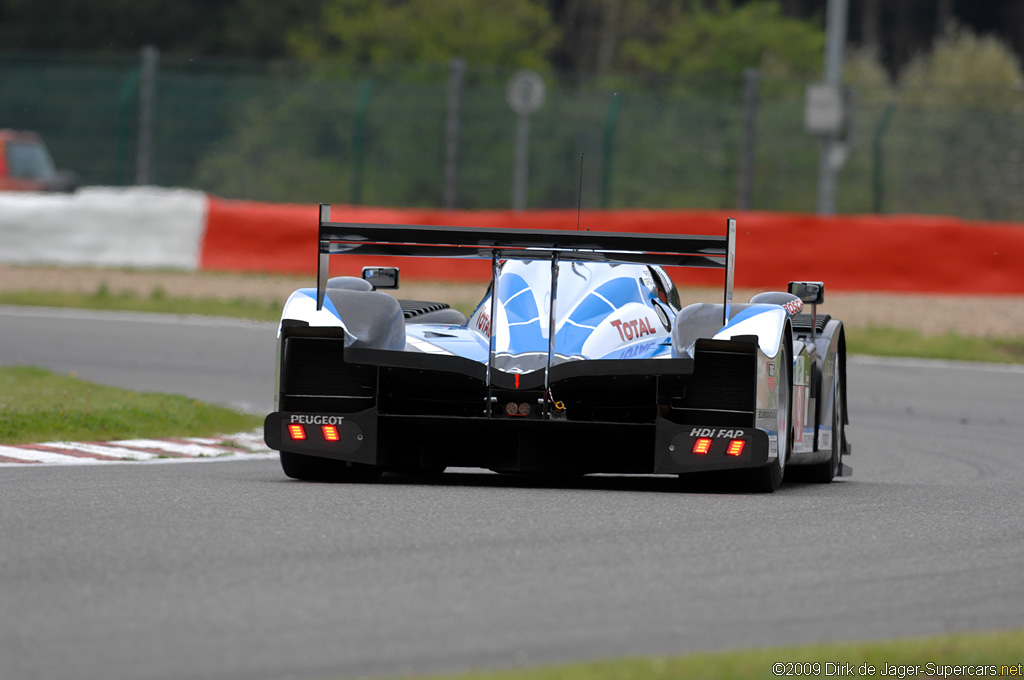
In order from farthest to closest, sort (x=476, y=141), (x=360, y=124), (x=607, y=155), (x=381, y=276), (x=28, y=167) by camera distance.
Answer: (x=28, y=167) < (x=476, y=141) < (x=360, y=124) < (x=607, y=155) < (x=381, y=276)

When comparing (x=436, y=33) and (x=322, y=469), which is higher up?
(x=436, y=33)

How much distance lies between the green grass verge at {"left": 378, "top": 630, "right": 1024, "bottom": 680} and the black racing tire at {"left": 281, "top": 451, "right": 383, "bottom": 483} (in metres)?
4.04

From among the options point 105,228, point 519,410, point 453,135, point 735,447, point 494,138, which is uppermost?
point 494,138

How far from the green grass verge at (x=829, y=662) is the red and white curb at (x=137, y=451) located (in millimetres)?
5281

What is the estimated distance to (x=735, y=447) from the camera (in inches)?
301

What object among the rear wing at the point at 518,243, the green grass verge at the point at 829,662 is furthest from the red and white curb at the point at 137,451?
the green grass verge at the point at 829,662

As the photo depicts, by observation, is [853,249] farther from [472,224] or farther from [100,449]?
[100,449]

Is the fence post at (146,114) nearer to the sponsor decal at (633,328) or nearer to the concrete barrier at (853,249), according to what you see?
the concrete barrier at (853,249)

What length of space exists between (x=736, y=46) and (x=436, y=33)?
818 cm

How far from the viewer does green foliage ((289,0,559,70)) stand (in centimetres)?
4353

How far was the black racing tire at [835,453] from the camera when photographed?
935 centimetres

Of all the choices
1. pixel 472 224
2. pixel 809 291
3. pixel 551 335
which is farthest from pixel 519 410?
pixel 472 224

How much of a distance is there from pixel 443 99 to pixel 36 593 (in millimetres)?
22947

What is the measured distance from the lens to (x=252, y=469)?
909 cm
